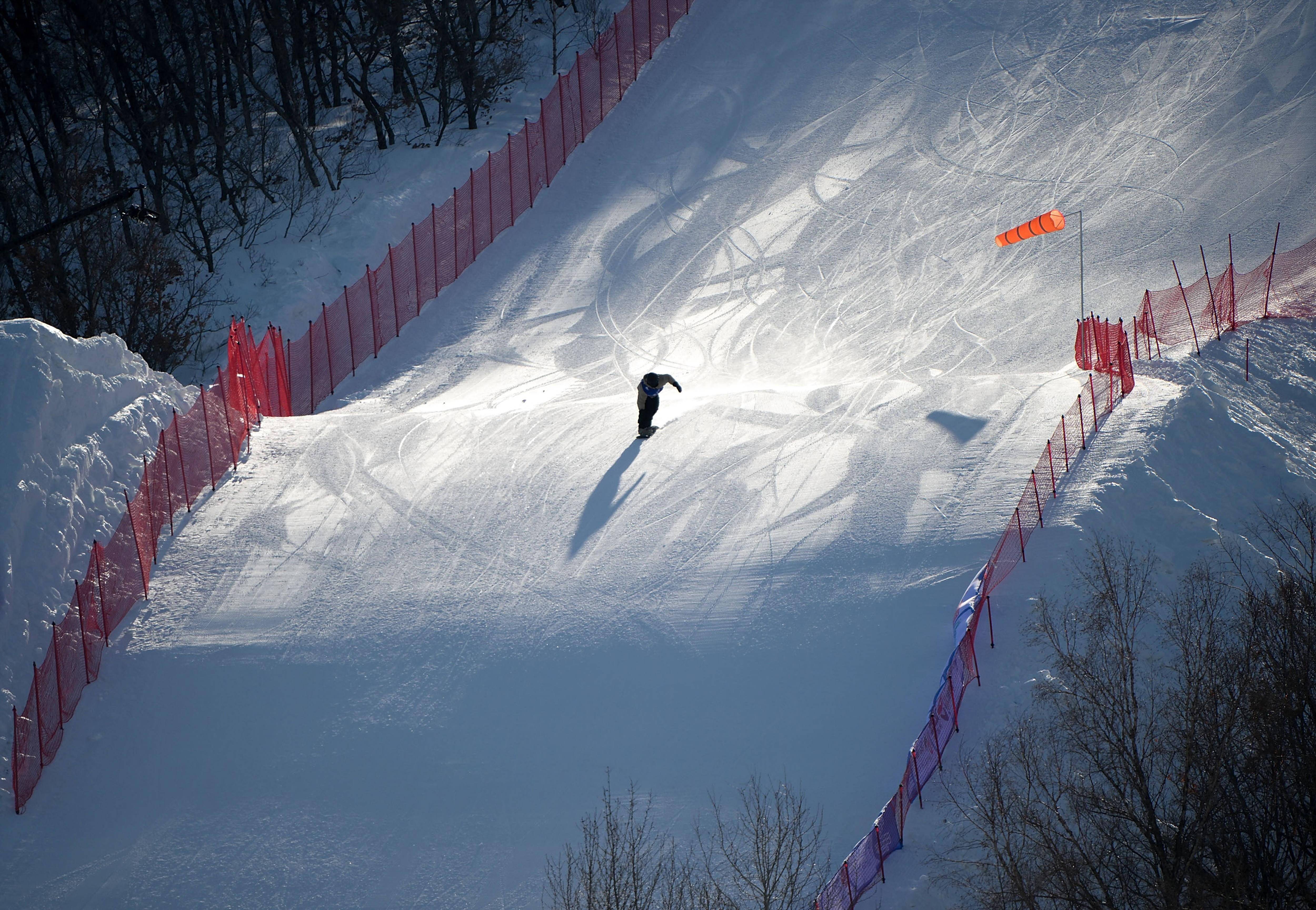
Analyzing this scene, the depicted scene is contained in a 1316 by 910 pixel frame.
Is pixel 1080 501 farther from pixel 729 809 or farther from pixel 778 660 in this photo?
pixel 729 809

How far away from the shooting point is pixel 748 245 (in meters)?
24.2

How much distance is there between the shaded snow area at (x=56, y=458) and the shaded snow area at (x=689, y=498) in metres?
1.05

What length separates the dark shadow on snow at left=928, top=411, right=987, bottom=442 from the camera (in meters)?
16.4

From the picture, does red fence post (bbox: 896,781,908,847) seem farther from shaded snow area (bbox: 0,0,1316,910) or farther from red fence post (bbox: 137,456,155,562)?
red fence post (bbox: 137,456,155,562)

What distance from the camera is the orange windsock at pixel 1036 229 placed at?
1805 cm

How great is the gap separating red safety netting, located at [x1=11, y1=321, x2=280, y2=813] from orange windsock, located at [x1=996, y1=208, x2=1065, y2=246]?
1200cm

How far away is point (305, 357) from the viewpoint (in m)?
21.9

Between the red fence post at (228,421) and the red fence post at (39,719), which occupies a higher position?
the red fence post at (228,421)

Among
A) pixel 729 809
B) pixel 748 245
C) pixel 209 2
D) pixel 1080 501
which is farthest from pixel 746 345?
pixel 209 2

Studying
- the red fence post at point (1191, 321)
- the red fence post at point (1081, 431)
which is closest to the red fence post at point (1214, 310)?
the red fence post at point (1191, 321)

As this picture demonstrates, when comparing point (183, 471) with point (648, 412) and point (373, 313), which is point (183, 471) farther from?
point (373, 313)

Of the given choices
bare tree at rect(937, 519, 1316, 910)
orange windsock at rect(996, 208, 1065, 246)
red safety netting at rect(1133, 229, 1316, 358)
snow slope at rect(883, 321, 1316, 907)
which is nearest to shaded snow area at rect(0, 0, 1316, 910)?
snow slope at rect(883, 321, 1316, 907)

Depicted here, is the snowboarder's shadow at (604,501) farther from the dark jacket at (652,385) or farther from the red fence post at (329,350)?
the red fence post at (329,350)

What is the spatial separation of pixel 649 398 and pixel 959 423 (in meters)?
4.41
